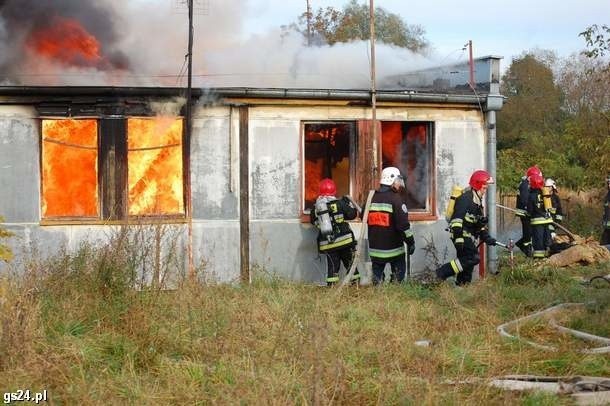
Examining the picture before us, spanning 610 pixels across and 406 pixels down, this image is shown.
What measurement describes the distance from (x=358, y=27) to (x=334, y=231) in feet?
74.1

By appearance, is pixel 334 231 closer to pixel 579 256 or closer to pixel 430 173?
pixel 430 173

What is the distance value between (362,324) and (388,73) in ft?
25.2

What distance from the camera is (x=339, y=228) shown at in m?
10.9

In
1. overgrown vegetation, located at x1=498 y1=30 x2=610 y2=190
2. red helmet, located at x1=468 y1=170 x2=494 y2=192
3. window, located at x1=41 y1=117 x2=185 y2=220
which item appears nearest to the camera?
window, located at x1=41 y1=117 x2=185 y2=220

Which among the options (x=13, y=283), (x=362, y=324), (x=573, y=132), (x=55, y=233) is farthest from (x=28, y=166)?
(x=573, y=132)

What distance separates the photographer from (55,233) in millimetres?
10719

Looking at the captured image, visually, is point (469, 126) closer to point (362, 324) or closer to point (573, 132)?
point (362, 324)

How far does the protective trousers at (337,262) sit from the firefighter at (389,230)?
361mm

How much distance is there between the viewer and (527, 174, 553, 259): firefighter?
14555mm

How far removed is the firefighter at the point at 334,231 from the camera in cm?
1085

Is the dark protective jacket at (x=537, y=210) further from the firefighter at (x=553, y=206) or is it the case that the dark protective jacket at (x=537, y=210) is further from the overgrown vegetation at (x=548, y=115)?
the overgrown vegetation at (x=548, y=115)


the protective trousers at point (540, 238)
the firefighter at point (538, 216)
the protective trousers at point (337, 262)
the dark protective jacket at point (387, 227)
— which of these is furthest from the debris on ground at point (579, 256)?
the protective trousers at point (337, 262)

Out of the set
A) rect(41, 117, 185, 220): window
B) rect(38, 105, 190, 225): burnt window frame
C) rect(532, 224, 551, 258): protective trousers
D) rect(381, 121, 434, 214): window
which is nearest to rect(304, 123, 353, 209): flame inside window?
rect(381, 121, 434, 214): window

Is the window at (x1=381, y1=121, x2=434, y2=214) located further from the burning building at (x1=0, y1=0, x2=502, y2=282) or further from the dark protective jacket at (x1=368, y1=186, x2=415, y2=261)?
the dark protective jacket at (x1=368, y1=186, x2=415, y2=261)
